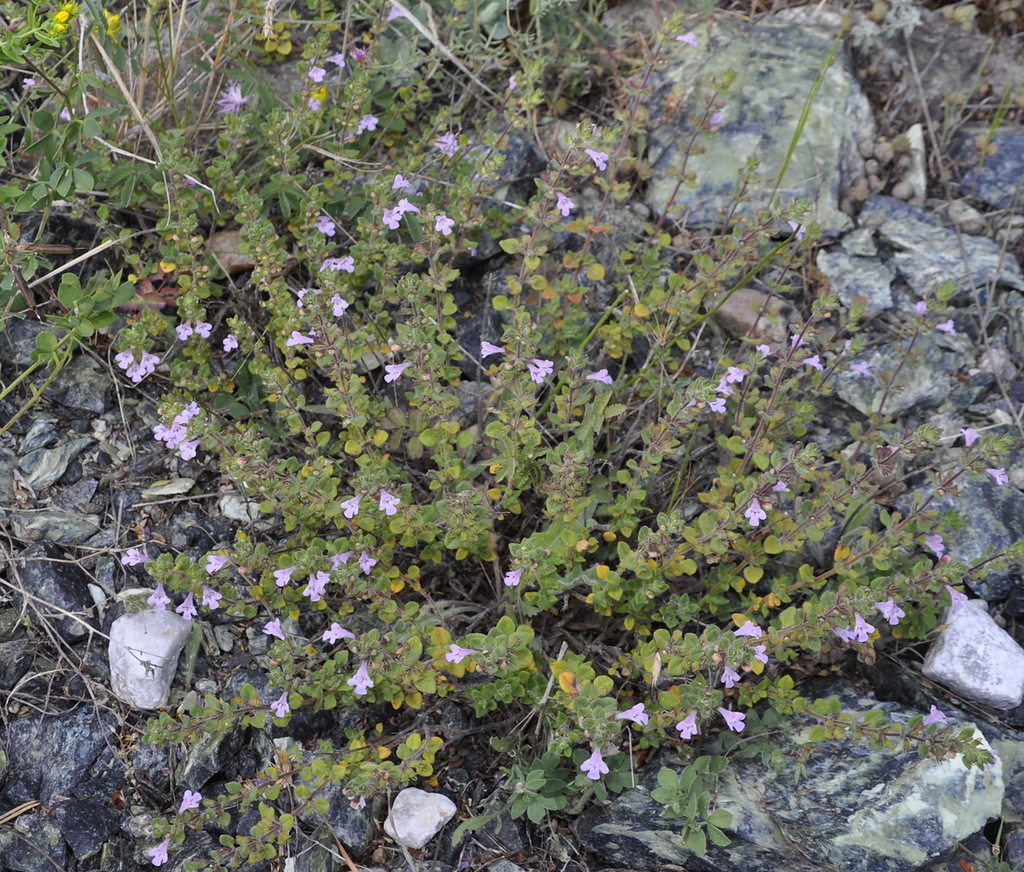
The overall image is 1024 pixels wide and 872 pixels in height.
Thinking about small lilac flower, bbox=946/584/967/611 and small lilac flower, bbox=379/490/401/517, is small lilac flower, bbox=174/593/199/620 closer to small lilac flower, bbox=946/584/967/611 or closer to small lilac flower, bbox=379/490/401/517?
small lilac flower, bbox=379/490/401/517

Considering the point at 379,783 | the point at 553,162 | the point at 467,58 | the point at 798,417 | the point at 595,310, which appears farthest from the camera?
the point at 467,58

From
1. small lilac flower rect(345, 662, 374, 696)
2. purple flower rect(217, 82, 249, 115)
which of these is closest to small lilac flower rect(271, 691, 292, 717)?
small lilac flower rect(345, 662, 374, 696)

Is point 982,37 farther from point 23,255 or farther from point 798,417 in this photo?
point 23,255

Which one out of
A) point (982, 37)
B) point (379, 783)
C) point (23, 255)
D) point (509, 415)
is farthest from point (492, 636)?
point (982, 37)

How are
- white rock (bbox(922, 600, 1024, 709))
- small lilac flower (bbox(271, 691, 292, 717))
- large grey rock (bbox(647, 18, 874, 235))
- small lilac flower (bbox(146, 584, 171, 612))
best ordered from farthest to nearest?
large grey rock (bbox(647, 18, 874, 235)) → white rock (bbox(922, 600, 1024, 709)) → small lilac flower (bbox(146, 584, 171, 612)) → small lilac flower (bbox(271, 691, 292, 717))

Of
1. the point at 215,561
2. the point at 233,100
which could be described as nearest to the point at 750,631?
the point at 215,561

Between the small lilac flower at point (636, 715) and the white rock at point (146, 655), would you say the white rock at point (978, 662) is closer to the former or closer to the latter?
the small lilac flower at point (636, 715)

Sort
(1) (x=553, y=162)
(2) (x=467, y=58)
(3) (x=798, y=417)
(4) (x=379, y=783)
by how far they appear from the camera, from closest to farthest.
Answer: (4) (x=379, y=783)
(1) (x=553, y=162)
(3) (x=798, y=417)
(2) (x=467, y=58)

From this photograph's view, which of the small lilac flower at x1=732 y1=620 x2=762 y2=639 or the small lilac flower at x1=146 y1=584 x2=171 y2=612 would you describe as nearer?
the small lilac flower at x1=732 y1=620 x2=762 y2=639
